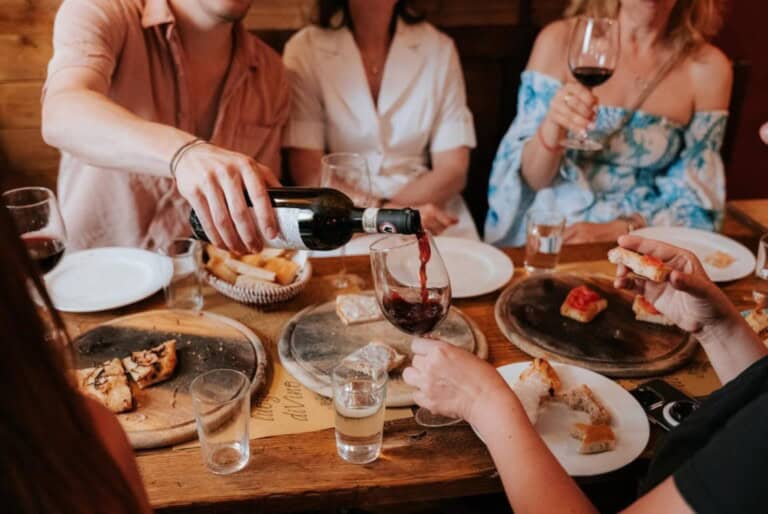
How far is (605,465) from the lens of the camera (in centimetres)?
100

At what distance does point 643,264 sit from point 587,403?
27 centimetres

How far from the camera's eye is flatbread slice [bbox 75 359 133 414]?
1.08 meters

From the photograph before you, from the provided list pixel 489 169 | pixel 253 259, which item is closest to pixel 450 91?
pixel 489 169

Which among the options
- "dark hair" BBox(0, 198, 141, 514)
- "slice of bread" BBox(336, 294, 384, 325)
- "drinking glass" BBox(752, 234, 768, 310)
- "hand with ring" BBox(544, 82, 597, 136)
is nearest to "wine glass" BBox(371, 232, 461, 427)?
"slice of bread" BBox(336, 294, 384, 325)

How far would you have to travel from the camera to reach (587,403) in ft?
3.66

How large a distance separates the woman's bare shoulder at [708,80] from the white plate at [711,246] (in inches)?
26.6

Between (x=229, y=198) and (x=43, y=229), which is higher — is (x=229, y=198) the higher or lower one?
the higher one

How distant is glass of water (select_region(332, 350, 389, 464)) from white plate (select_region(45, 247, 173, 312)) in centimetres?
56

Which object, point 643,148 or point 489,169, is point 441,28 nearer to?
point 489,169

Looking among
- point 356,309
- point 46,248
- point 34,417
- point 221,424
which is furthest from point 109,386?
point 34,417

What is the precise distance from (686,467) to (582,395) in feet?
1.32

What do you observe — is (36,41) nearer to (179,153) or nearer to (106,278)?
(106,278)

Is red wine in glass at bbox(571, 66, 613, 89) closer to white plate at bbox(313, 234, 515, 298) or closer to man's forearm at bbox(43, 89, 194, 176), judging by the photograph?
white plate at bbox(313, 234, 515, 298)

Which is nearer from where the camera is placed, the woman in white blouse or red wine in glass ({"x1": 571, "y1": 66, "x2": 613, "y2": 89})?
red wine in glass ({"x1": 571, "y1": 66, "x2": 613, "y2": 89})
